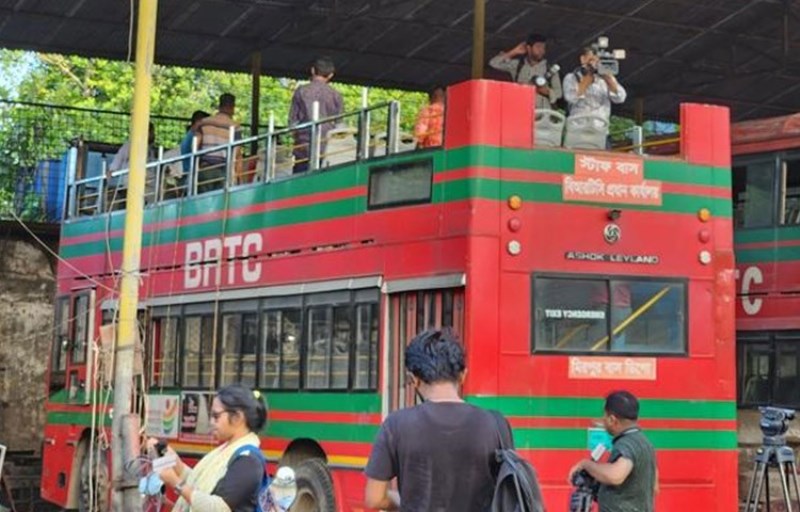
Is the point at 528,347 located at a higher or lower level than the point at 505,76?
lower

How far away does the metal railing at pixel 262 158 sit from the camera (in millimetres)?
11531

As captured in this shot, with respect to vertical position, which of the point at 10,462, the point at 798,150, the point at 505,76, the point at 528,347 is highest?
the point at 505,76

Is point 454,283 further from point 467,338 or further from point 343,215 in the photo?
point 343,215

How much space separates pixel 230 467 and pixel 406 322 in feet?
17.5

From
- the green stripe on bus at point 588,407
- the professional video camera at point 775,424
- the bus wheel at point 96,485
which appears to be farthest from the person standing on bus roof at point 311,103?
the professional video camera at point 775,424

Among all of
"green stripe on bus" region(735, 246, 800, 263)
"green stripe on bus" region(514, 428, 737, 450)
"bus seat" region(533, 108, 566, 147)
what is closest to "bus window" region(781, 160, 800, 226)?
"green stripe on bus" region(735, 246, 800, 263)

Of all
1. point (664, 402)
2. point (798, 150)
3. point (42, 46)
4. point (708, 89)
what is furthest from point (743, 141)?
point (42, 46)

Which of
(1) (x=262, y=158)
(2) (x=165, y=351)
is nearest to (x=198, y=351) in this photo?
(2) (x=165, y=351)

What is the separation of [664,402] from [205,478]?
5.83 metres

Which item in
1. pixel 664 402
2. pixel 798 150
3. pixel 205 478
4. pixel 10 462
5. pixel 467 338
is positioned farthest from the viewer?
pixel 10 462

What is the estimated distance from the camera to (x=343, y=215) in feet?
38.3

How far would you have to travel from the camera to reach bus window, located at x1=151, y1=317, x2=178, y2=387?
14102mm

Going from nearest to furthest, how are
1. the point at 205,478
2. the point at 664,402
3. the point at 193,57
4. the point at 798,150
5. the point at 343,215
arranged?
the point at 205,478, the point at 664,402, the point at 343,215, the point at 798,150, the point at 193,57

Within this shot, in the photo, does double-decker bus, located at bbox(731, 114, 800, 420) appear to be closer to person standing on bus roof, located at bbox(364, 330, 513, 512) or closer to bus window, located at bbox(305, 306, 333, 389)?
bus window, located at bbox(305, 306, 333, 389)
